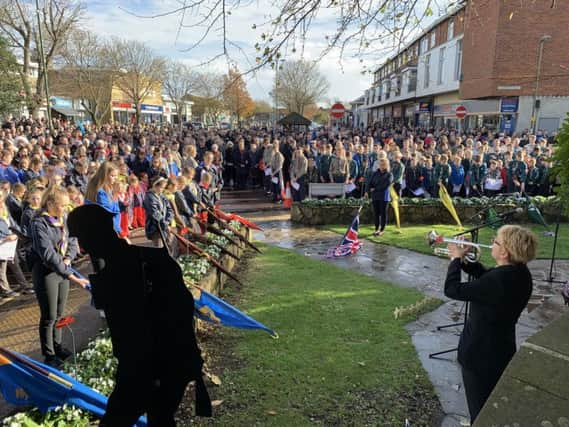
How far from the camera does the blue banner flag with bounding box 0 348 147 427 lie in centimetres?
317

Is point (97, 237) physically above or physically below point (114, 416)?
above

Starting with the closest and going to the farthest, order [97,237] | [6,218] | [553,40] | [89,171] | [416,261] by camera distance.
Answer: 1. [97,237]
2. [6,218]
3. [416,261]
4. [89,171]
5. [553,40]

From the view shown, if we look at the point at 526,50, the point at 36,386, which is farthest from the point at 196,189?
the point at 526,50

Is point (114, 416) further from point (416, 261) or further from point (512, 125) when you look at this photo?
point (512, 125)

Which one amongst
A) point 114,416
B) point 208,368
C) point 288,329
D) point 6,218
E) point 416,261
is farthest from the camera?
point 416,261

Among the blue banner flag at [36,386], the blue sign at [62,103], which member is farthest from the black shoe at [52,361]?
the blue sign at [62,103]

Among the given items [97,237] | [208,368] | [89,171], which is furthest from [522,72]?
[97,237]

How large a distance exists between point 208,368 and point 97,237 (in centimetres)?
334

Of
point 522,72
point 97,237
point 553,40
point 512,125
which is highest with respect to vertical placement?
point 553,40

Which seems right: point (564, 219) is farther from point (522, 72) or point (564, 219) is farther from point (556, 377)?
point (522, 72)

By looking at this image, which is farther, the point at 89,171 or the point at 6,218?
the point at 89,171

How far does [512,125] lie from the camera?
2955 centimetres

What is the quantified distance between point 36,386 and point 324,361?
9.75ft

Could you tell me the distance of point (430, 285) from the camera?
7754 millimetres
